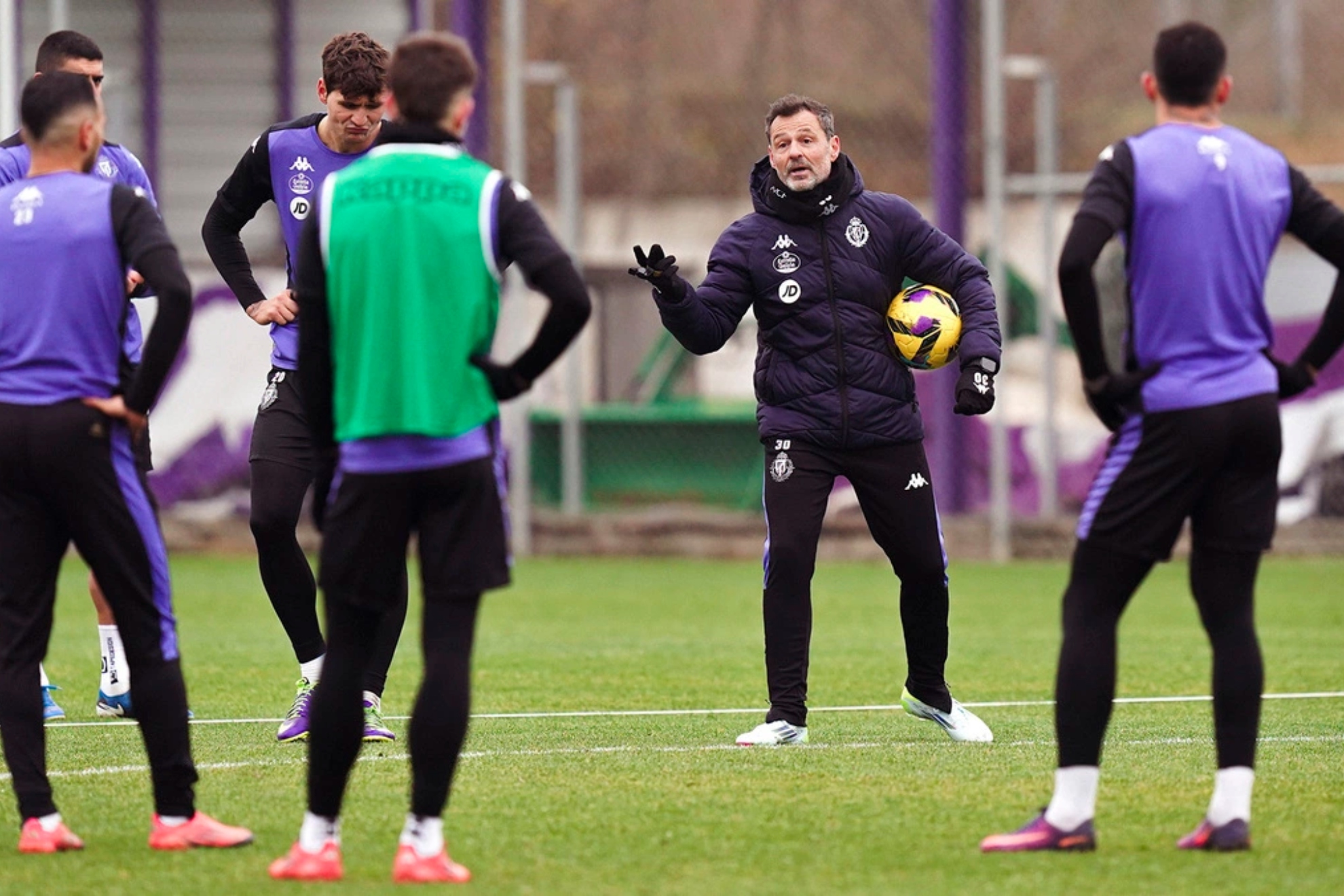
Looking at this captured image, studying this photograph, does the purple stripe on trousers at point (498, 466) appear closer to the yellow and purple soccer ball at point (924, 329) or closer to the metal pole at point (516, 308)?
the yellow and purple soccer ball at point (924, 329)

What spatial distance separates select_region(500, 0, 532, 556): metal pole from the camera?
16.7 meters

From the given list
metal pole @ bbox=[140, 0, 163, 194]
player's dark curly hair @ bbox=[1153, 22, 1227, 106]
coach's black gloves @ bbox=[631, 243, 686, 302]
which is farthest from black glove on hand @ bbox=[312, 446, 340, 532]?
metal pole @ bbox=[140, 0, 163, 194]

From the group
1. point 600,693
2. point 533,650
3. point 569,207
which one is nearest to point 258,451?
point 600,693

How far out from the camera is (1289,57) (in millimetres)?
24672

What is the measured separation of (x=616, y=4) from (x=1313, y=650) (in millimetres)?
18252

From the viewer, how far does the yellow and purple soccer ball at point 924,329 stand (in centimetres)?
770

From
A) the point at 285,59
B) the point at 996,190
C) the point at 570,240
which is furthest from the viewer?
the point at 285,59

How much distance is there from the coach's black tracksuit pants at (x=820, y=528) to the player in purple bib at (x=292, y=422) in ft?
4.37

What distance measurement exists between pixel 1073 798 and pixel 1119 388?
104 cm

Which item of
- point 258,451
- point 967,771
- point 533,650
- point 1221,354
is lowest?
point 533,650

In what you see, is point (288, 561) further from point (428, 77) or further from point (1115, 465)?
point (1115, 465)

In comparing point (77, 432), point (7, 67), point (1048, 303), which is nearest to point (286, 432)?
point (77, 432)

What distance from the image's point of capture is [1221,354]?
549 cm

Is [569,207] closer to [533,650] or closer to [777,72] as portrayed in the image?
[533,650]
